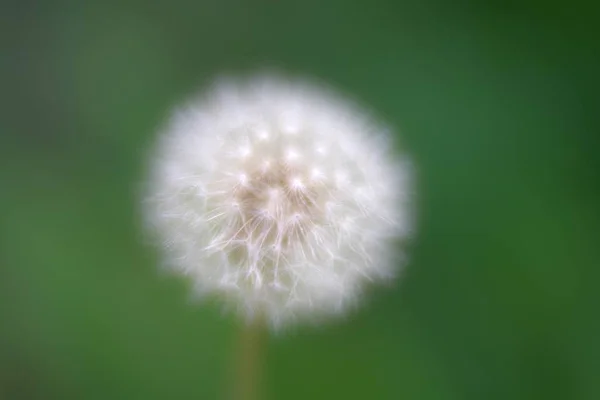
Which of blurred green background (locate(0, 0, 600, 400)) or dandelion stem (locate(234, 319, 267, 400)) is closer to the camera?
dandelion stem (locate(234, 319, 267, 400))

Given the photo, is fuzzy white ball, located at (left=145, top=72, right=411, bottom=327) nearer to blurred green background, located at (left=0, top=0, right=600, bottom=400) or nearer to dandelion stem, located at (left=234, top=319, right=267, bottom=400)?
dandelion stem, located at (left=234, top=319, right=267, bottom=400)

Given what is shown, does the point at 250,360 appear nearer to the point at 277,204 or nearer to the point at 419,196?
the point at 277,204

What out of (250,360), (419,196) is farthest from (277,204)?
(419,196)

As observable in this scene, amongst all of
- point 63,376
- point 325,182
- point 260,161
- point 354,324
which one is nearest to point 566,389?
point 354,324

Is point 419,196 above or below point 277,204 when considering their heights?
above

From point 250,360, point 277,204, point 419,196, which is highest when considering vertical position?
point 419,196

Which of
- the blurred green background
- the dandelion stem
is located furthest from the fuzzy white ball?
the blurred green background

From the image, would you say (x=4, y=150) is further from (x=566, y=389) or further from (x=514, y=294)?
(x=566, y=389)
